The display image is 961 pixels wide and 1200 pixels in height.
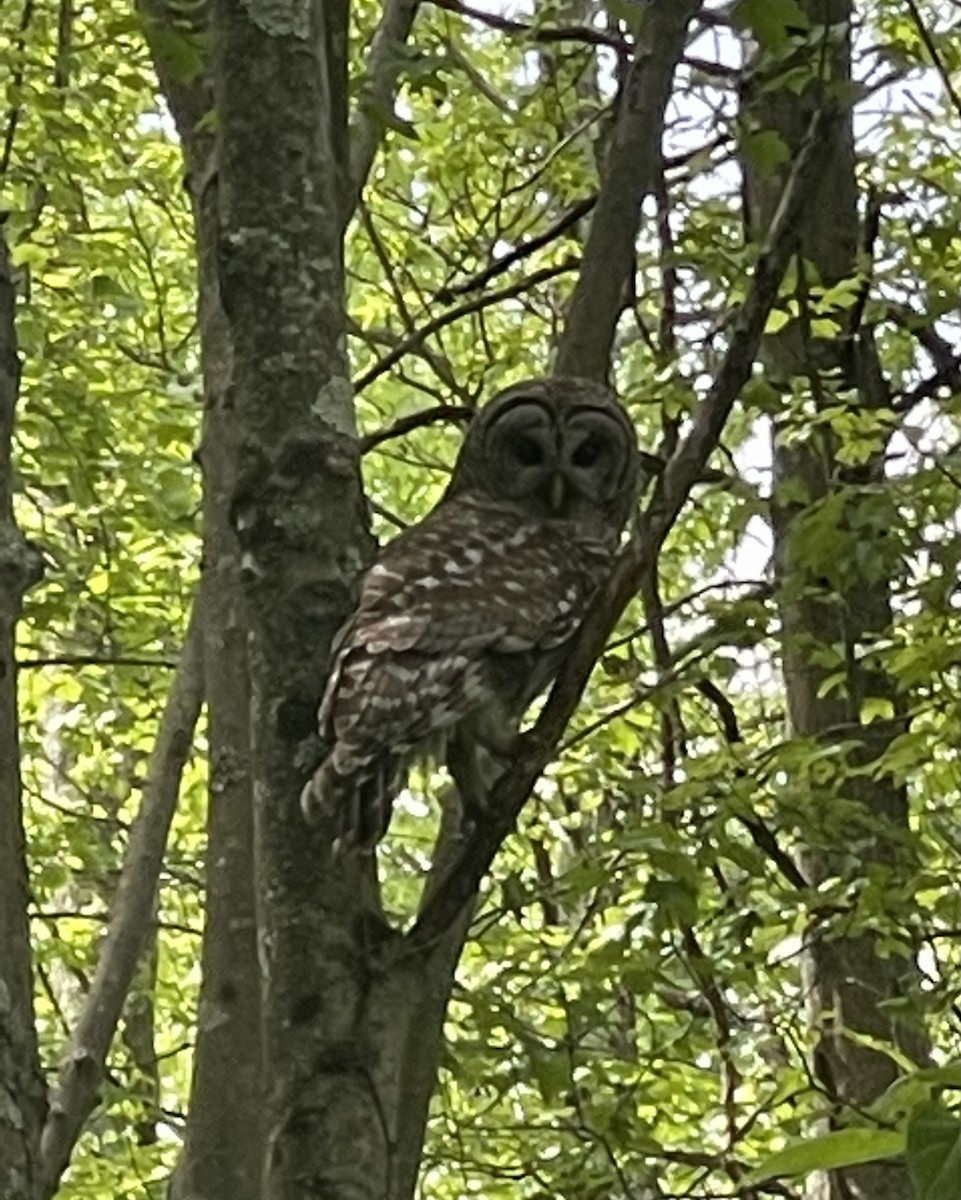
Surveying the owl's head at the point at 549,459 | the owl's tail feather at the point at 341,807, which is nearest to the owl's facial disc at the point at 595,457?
the owl's head at the point at 549,459

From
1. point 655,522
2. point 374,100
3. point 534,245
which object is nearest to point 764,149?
point 374,100

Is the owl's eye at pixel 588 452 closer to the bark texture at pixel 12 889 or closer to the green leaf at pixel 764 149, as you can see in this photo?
the green leaf at pixel 764 149

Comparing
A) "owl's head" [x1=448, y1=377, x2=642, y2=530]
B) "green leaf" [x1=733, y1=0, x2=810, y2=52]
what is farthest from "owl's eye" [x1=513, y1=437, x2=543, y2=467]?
"green leaf" [x1=733, y1=0, x2=810, y2=52]

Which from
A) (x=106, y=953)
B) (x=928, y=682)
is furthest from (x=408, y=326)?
(x=106, y=953)

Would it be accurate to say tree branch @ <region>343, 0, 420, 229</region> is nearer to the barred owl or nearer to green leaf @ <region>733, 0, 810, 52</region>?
the barred owl

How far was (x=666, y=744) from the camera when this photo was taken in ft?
20.3

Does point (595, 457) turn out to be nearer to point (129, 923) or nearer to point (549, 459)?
point (549, 459)

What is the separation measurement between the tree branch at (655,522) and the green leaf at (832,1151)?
1371 mm

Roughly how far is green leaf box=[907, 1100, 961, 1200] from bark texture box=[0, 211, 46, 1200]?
1.73 metres

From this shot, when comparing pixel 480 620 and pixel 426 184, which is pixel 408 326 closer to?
pixel 426 184

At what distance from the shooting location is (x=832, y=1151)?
0.86 metres

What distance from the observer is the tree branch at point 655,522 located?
2.28 metres

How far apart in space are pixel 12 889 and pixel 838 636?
145 inches

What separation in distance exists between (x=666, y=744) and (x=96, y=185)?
2333mm
